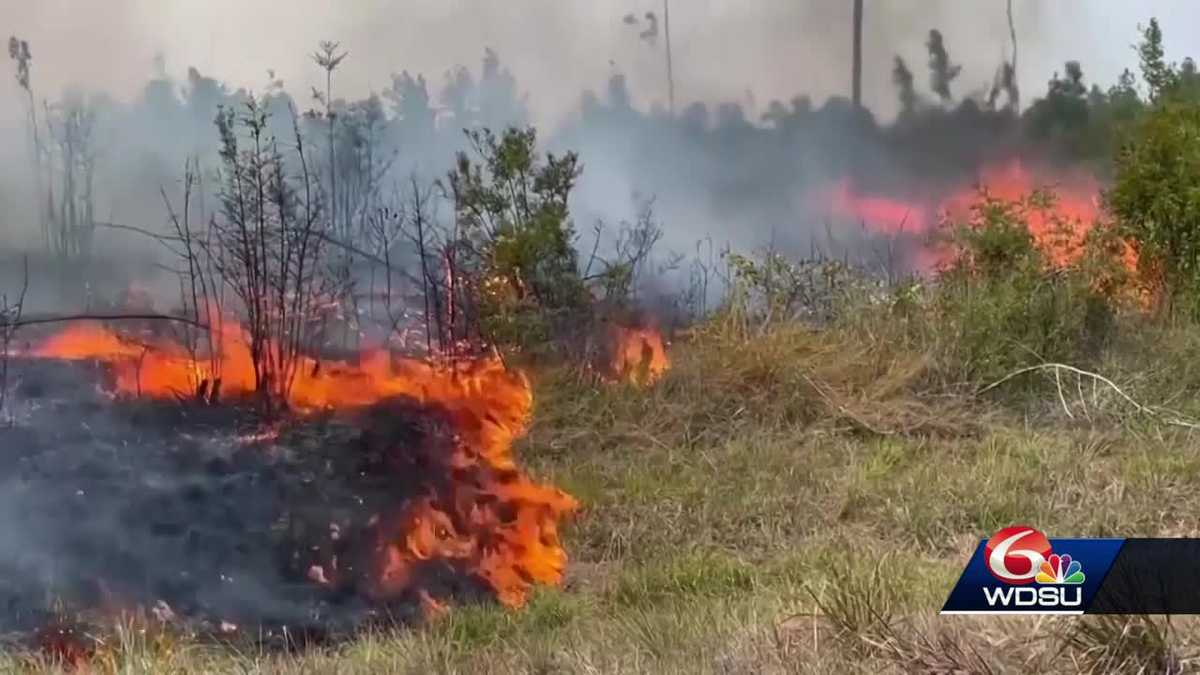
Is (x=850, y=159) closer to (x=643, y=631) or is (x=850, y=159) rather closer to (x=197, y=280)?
(x=197, y=280)

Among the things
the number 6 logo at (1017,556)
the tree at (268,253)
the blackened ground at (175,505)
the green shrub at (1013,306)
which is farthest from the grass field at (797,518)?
the tree at (268,253)

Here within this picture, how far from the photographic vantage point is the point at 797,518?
17.1 feet

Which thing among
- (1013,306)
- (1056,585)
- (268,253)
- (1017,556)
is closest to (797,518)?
(1017,556)

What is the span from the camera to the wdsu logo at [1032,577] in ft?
10.8

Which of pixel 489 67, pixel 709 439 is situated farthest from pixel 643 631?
pixel 489 67

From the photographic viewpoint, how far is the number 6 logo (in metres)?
3.54

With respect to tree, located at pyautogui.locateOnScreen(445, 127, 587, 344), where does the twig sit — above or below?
below

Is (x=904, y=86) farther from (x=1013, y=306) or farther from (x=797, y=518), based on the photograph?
(x=797, y=518)

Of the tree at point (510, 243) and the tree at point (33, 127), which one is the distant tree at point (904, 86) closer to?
the tree at point (510, 243)

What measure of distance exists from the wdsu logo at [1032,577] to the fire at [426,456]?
68.9 inches

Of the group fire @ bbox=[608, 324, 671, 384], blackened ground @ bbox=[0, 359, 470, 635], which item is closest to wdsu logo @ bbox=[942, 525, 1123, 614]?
blackened ground @ bbox=[0, 359, 470, 635]

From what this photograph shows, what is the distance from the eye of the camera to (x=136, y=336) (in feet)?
22.2

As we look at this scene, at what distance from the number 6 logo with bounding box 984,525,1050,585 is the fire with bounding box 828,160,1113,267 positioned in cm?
615

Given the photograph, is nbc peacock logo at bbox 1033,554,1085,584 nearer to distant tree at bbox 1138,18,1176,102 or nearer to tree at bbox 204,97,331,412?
tree at bbox 204,97,331,412
